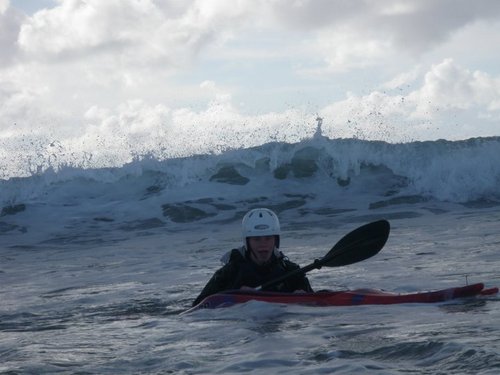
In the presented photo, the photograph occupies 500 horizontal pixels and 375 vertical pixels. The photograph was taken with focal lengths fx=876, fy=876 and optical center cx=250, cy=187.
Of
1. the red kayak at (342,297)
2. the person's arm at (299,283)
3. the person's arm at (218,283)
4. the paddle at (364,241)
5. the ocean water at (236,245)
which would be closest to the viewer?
the ocean water at (236,245)

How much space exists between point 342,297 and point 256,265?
998mm

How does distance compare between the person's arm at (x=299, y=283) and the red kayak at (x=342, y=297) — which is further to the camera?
the person's arm at (x=299, y=283)

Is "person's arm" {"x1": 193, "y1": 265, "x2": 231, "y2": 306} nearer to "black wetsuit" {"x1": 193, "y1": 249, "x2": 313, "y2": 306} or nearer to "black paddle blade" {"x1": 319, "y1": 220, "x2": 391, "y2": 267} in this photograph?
"black wetsuit" {"x1": 193, "y1": 249, "x2": 313, "y2": 306}

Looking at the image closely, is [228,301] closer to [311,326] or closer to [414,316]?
[311,326]

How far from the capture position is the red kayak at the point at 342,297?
654cm

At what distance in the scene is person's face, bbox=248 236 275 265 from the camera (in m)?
7.38

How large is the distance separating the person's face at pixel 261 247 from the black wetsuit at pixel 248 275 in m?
0.05

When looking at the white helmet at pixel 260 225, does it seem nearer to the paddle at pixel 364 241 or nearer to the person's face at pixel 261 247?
the person's face at pixel 261 247

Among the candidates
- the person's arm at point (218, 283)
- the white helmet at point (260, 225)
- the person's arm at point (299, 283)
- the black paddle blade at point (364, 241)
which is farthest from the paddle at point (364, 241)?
the person's arm at point (218, 283)

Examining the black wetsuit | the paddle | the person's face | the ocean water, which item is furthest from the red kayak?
the paddle

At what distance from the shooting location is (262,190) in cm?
2217

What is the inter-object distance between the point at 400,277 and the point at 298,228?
23.6 feet

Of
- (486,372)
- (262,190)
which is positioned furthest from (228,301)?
(262,190)

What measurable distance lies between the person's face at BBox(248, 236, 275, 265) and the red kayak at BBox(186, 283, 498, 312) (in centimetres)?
57
